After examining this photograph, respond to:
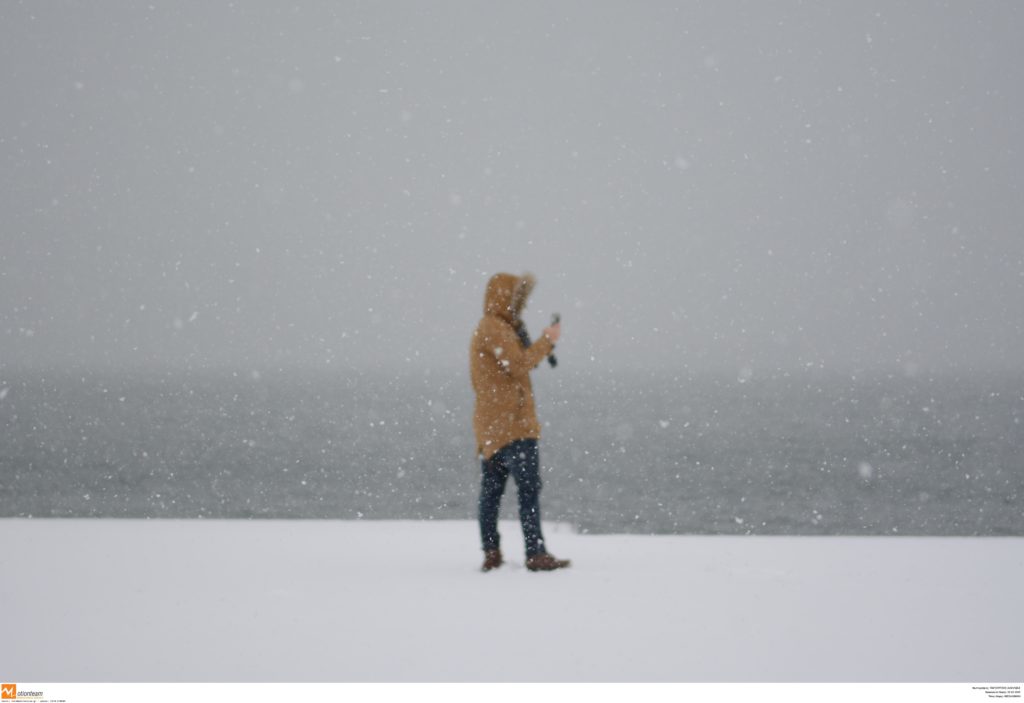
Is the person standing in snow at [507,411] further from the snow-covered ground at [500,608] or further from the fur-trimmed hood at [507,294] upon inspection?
the snow-covered ground at [500,608]

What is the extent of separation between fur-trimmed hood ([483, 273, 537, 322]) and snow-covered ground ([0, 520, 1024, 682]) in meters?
1.36

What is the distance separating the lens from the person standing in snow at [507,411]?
15.6 feet

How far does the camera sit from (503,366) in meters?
4.84

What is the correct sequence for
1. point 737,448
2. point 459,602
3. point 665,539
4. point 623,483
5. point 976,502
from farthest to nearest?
point 737,448, point 623,483, point 976,502, point 665,539, point 459,602

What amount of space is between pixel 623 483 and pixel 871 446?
92.8ft

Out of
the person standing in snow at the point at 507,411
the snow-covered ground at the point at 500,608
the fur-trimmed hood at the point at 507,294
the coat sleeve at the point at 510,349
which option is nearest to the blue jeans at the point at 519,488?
the person standing in snow at the point at 507,411

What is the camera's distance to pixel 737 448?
63.1m

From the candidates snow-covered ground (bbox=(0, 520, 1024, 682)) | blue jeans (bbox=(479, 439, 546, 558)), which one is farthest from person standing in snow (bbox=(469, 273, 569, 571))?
snow-covered ground (bbox=(0, 520, 1024, 682))

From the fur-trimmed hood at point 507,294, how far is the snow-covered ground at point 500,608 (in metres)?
1.36

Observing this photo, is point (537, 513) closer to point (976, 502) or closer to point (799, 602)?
point (799, 602)

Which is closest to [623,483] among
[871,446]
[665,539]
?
[871,446]

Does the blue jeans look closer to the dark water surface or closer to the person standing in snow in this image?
the person standing in snow

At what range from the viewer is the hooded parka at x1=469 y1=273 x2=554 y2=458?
15.6 ft

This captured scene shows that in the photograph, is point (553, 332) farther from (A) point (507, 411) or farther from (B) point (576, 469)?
(B) point (576, 469)
